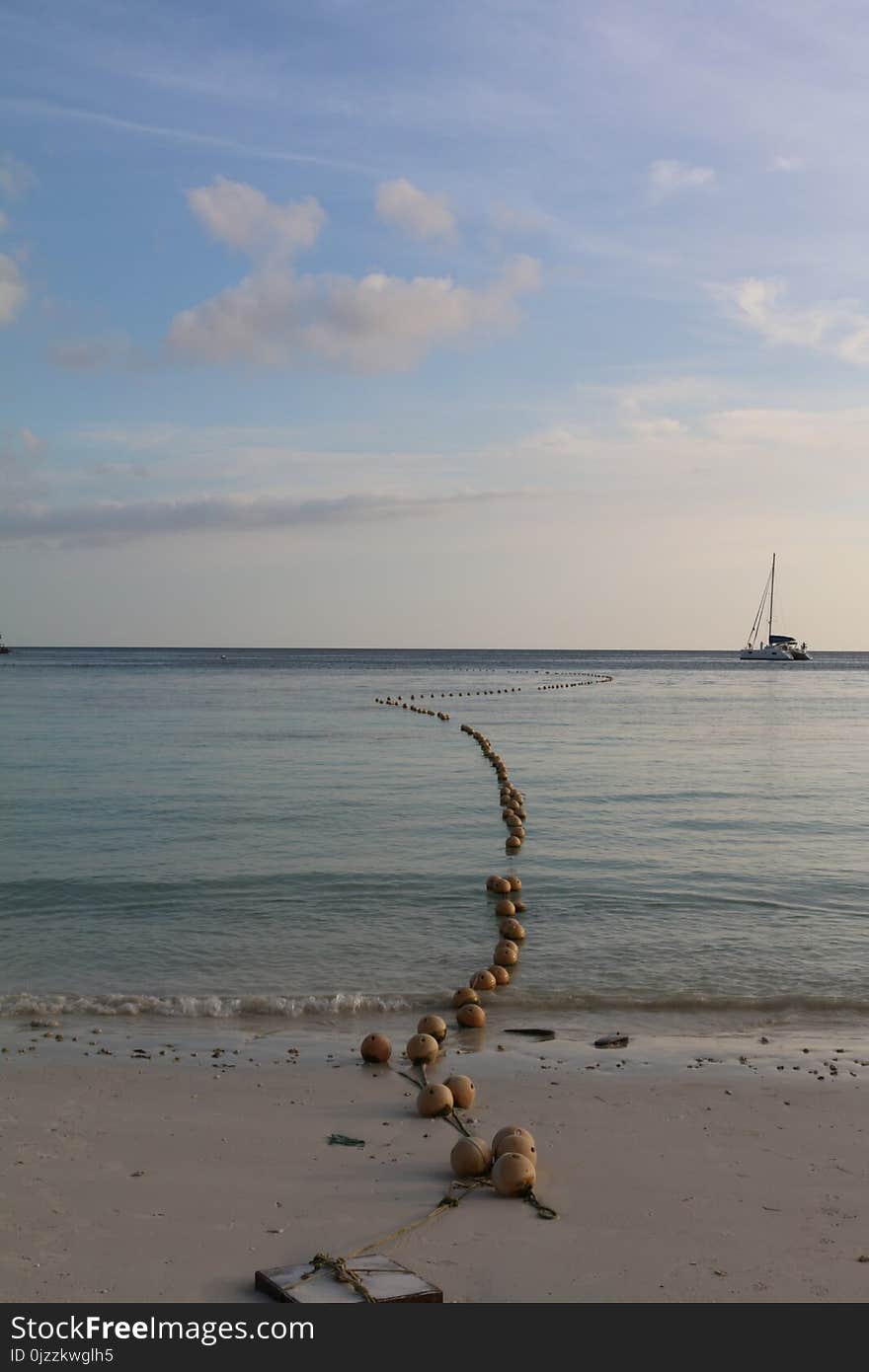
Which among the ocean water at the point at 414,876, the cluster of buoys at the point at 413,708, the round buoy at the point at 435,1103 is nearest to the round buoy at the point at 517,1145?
the round buoy at the point at 435,1103

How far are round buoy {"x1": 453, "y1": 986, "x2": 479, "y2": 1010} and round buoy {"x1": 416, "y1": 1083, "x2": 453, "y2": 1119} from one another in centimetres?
248

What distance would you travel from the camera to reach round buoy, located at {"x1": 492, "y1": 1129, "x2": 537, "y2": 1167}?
6320mm

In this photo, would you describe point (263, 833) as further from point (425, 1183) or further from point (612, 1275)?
point (612, 1275)

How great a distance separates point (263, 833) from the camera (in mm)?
18828

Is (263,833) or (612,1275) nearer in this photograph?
(612,1275)

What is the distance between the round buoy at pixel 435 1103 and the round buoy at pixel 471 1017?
209 centimetres

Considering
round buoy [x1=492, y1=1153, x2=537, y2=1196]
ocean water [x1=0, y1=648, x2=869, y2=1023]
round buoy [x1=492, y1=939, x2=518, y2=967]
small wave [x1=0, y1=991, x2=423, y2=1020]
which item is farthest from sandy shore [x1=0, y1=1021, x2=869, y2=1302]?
round buoy [x1=492, y1=939, x2=518, y2=967]

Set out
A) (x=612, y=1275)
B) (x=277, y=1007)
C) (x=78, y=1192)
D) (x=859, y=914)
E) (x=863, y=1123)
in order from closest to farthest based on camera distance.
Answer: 1. (x=612, y=1275)
2. (x=78, y=1192)
3. (x=863, y=1123)
4. (x=277, y=1007)
5. (x=859, y=914)

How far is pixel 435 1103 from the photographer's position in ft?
24.2

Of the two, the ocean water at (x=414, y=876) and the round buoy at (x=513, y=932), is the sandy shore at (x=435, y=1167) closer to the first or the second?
the ocean water at (x=414, y=876)
